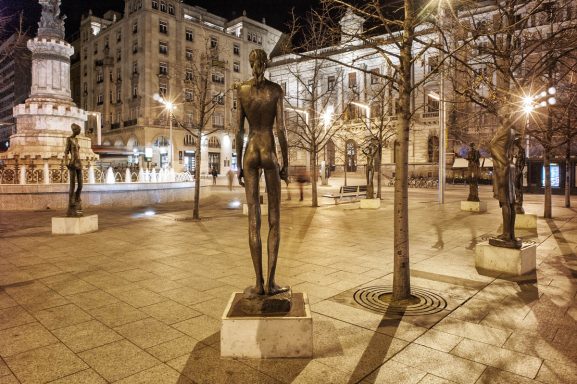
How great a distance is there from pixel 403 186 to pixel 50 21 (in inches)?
933

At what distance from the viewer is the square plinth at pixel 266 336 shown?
3.82m

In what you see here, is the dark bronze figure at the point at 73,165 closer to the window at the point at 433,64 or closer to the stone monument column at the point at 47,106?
the window at the point at 433,64

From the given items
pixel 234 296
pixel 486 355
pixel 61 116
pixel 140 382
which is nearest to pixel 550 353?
pixel 486 355

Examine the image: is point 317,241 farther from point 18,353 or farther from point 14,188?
point 14,188

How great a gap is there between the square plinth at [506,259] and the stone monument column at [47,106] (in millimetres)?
20550

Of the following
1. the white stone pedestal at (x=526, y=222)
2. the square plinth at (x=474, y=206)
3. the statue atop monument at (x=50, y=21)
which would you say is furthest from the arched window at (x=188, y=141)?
the white stone pedestal at (x=526, y=222)

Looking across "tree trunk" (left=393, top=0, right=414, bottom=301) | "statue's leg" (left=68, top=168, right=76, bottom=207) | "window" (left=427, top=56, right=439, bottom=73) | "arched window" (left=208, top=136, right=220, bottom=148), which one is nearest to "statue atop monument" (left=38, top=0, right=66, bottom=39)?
"statue's leg" (left=68, top=168, right=76, bottom=207)

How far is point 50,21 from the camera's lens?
2188 cm

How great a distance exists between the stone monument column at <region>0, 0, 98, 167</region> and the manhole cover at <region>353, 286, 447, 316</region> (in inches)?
786

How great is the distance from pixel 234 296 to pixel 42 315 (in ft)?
8.24

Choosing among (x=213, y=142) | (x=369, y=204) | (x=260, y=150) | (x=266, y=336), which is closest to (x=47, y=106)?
(x=369, y=204)

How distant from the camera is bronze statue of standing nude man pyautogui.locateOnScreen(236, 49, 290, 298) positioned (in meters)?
4.17

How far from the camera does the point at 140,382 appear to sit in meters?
3.40

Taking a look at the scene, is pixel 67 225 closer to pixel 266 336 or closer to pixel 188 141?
pixel 266 336
